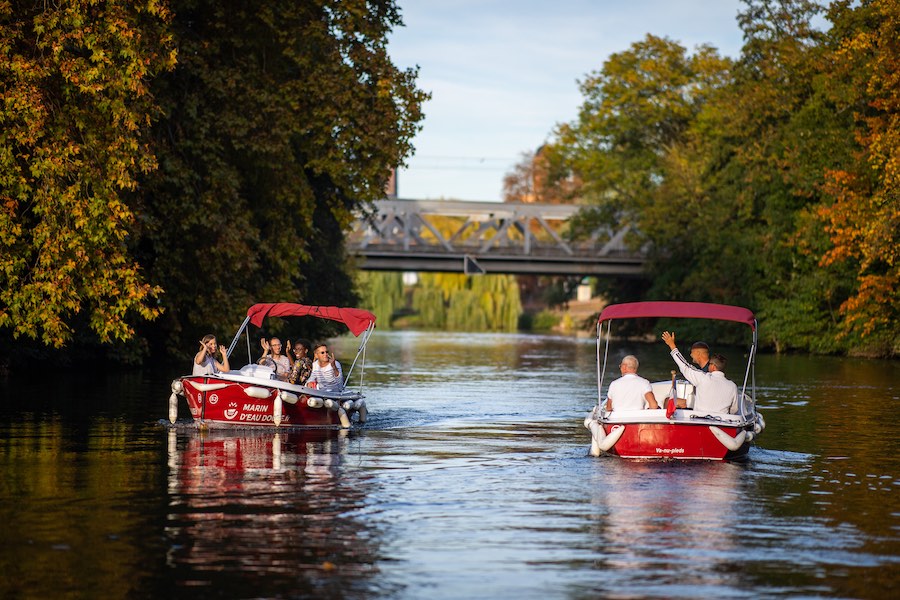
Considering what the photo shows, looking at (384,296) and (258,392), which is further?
(384,296)

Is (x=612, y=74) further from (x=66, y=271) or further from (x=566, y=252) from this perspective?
(x=66, y=271)

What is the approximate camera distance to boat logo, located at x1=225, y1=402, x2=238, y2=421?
2303 cm

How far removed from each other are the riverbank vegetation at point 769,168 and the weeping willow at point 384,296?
24.4 m

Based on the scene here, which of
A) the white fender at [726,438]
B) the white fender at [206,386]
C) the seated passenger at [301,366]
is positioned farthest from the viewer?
the seated passenger at [301,366]

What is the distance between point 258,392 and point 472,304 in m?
84.3

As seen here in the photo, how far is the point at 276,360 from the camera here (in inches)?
1006

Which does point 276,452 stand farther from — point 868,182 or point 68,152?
point 868,182

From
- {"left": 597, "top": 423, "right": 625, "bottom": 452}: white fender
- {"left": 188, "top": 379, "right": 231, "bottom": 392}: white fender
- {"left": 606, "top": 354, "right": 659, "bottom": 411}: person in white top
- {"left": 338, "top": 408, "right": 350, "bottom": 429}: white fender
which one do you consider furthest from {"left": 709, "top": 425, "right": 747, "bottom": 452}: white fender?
{"left": 188, "top": 379, "right": 231, "bottom": 392}: white fender

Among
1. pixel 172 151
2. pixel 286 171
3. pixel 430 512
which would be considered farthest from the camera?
pixel 286 171

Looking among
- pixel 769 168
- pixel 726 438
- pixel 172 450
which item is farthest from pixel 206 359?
pixel 769 168

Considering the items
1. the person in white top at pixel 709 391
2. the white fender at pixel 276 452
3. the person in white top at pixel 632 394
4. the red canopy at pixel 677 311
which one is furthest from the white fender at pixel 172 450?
the person in white top at pixel 709 391

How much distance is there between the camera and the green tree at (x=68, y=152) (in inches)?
1084

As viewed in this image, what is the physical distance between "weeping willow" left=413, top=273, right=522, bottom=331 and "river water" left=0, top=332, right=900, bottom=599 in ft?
258

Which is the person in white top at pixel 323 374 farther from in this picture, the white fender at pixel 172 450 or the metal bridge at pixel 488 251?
the metal bridge at pixel 488 251
